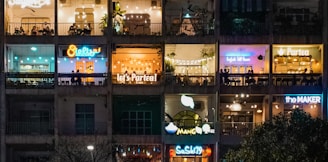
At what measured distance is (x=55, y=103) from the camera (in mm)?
34812

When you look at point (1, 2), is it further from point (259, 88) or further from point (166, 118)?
point (259, 88)

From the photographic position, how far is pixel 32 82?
35.0 metres

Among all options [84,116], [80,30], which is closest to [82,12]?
[80,30]

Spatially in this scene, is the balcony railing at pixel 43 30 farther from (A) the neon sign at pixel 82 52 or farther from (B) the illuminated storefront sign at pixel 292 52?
(B) the illuminated storefront sign at pixel 292 52

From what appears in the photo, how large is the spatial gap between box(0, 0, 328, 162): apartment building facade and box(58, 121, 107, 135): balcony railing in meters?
0.07

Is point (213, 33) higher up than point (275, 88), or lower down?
higher up

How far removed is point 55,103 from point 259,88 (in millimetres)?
12154

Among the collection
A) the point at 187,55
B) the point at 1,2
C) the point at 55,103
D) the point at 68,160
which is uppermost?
the point at 1,2

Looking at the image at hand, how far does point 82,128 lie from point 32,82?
4.06 meters

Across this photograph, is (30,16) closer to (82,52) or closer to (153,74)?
(82,52)

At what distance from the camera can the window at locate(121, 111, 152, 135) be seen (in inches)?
1405

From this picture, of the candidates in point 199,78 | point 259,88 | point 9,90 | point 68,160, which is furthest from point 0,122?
point 259,88

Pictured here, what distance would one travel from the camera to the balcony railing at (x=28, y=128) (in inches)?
1363

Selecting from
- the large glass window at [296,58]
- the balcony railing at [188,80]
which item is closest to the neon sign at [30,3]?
the balcony railing at [188,80]
